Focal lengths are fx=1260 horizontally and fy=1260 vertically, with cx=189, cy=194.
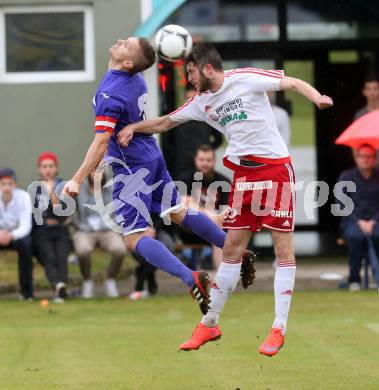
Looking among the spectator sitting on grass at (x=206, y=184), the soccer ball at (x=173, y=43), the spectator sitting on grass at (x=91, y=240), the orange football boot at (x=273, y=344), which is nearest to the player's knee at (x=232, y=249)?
the orange football boot at (x=273, y=344)

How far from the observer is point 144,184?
30.4 ft

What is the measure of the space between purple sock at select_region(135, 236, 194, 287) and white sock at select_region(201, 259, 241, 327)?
0.32 metres

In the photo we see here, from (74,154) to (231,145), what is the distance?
26.2ft

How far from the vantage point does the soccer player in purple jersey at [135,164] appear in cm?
903

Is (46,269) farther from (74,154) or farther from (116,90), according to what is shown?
(116,90)

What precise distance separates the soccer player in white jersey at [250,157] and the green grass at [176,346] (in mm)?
550

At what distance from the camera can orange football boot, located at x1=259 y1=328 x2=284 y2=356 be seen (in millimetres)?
8617

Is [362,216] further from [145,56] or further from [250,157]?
[145,56]

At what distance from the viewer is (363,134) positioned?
541 inches

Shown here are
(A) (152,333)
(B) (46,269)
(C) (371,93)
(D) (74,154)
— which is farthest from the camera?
(D) (74,154)

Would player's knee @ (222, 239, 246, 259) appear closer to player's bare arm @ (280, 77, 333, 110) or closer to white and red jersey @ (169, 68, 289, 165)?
white and red jersey @ (169, 68, 289, 165)

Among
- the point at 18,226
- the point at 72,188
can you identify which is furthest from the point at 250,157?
the point at 18,226

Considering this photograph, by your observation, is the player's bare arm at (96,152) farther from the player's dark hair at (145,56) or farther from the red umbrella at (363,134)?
the red umbrella at (363,134)

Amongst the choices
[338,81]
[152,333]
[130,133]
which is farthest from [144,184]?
[338,81]
